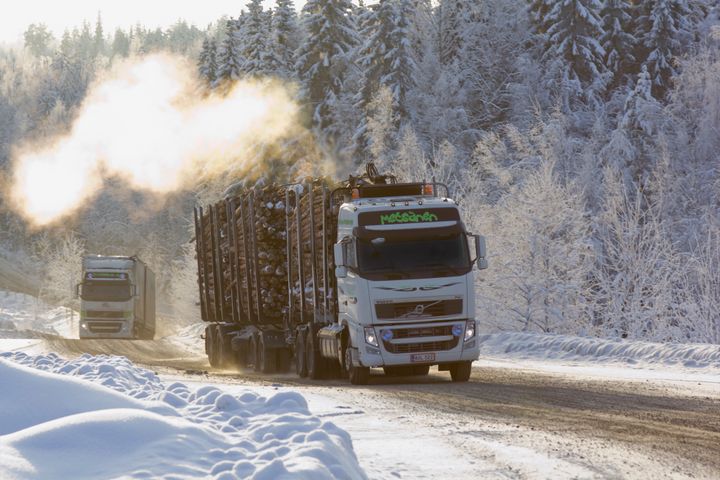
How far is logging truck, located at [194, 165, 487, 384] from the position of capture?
56.8 feet

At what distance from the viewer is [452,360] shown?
1755 centimetres

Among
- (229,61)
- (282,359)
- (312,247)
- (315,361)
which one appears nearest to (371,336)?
(315,361)

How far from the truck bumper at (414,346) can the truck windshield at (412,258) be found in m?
0.91

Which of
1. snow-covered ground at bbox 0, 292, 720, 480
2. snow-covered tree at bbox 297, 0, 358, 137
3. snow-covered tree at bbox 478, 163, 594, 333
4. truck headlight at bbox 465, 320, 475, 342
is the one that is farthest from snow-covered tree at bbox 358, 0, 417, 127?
snow-covered ground at bbox 0, 292, 720, 480

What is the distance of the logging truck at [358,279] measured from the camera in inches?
682

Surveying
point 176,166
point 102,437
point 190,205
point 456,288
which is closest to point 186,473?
point 102,437

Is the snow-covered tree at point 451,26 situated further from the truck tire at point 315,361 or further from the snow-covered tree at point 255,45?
the truck tire at point 315,361

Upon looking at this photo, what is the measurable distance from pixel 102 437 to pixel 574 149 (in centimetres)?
5178

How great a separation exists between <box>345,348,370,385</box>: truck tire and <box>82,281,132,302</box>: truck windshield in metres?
26.3

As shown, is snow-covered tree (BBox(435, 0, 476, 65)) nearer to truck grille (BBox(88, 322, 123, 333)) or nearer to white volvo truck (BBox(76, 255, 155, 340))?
white volvo truck (BBox(76, 255, 155, 340))

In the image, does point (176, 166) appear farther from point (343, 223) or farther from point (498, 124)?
point (343, 223)

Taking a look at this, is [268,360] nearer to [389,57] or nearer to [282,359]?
[282,359]

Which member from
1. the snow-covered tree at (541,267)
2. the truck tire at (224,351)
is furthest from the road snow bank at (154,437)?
the snow-covered tree at (541,267)

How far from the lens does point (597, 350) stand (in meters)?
23.1
